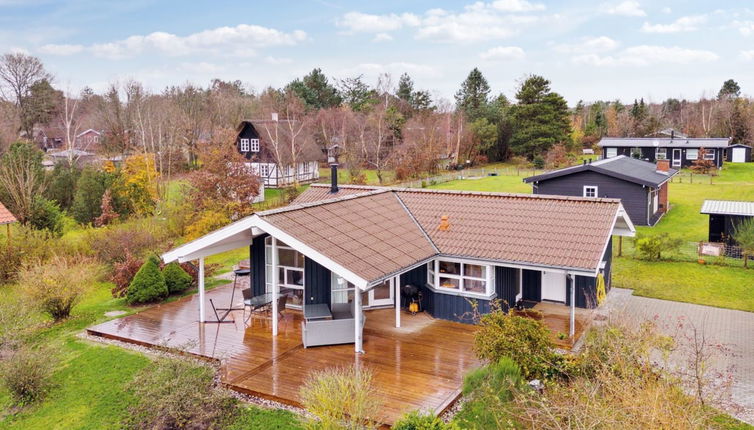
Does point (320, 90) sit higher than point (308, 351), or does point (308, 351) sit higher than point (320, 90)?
point (320, 90)

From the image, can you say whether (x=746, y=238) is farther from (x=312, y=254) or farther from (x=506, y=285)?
(x=312, y=254)

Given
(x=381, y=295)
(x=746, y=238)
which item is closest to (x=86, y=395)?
(x=381, y=295)

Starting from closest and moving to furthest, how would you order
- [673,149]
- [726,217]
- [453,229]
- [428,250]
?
[428,250] → [453,229] → [726,217] → [673,149]

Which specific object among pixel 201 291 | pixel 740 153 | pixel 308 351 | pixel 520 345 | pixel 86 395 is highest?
pixel 740 153

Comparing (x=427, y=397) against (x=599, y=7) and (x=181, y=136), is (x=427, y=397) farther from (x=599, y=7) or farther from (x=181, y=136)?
(x=181, y=136)

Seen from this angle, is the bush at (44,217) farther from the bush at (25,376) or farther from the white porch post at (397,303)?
→ the white porch post at (397,303)

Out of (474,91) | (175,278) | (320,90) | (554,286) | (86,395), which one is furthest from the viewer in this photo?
(320,90)

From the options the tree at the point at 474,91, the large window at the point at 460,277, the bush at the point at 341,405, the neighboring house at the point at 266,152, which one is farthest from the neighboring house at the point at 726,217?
the tree at the point at 474,91
